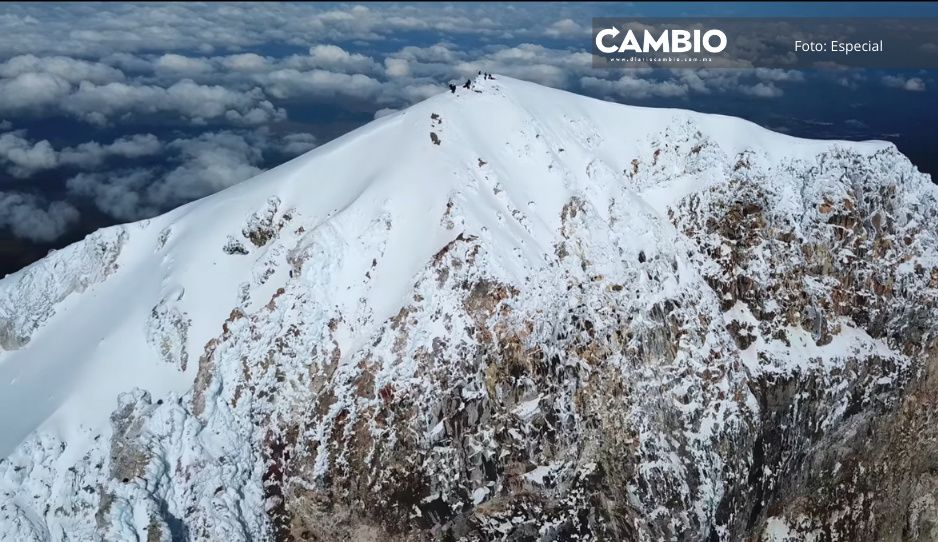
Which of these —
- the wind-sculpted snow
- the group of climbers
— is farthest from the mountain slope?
the group of climbers

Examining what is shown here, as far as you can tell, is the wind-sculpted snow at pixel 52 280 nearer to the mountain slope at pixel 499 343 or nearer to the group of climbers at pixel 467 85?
the mountain slope at pixel 499 343

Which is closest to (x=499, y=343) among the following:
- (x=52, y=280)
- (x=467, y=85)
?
(x=467, y=85)

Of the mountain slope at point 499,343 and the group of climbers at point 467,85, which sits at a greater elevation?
the group of climbers at point 467,85

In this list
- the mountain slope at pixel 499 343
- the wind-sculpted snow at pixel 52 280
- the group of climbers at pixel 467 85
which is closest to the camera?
the mountain slope at pixel 499 343

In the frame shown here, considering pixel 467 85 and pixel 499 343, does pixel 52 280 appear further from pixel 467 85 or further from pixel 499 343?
pixel 467 85

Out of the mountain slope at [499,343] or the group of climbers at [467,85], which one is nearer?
the mountain slope at [499,343]

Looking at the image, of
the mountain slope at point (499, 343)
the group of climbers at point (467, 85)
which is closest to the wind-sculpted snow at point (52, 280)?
the mountain slope at point (499, 343)

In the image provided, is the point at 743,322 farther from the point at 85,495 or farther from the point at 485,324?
the point at 85,495

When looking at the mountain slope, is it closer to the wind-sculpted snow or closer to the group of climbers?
the wind-sculpted snow

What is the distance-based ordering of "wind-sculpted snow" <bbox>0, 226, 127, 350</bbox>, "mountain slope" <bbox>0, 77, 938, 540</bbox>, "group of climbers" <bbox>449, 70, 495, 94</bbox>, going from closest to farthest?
"mountain slope" <bbox>0, 77, 938, 540</bbox> < "wind-sculpted snow" <bbox>0, 226, 127, 350</bbox> < "group of climbers" <bbox>449, 70, 495, 94</bbox>
